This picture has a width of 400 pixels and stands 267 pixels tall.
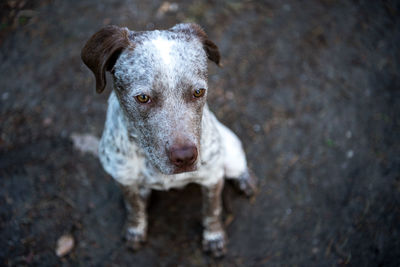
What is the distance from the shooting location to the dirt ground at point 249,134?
358 centimetres

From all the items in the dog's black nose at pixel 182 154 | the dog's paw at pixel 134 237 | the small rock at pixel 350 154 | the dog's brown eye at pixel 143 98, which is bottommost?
the dog's paw at pixel 134 237

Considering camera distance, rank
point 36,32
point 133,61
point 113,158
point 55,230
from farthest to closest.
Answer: point 36,32 → point 55,230 → point 113,158 → point 133,61

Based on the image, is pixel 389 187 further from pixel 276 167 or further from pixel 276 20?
pixel 276 20

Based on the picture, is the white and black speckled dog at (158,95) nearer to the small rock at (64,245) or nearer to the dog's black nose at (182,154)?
the dog's black nose at (182,154)

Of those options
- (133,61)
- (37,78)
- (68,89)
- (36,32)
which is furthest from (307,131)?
(36,32)

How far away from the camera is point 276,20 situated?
4.89 metres

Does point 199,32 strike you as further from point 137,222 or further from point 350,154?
point 350,154

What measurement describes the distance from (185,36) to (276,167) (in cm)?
232

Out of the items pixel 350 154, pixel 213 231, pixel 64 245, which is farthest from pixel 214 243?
pixel 350 154

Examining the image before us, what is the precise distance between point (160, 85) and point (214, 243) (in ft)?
6.91

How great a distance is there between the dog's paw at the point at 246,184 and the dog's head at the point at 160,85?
163 cm

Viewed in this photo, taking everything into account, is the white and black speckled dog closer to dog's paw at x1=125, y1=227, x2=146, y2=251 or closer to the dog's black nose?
the dog's black nose

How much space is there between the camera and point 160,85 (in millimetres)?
2137

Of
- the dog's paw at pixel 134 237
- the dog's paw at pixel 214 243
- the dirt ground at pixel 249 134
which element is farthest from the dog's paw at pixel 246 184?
the dog's paw at pixel 134 237
